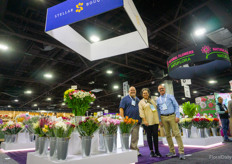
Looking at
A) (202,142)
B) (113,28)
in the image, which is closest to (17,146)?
(113,28)

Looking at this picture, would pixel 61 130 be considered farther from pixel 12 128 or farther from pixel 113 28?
pixel 113 28

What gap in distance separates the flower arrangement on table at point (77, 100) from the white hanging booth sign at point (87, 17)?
79 cm

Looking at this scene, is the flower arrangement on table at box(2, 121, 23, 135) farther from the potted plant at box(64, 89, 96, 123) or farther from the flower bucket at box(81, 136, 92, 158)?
the flower bucket at box(81, 136, 92, 158)

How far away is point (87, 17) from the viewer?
5.75ft

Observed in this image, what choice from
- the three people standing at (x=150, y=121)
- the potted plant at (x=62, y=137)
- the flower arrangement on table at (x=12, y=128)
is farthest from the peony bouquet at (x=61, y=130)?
the flower arrangement on table at (x=12, y=128)

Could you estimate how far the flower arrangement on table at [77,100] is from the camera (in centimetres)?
220

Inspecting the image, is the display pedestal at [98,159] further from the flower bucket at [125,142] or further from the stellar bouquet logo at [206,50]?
the stellar bouquet logo at [206,50]

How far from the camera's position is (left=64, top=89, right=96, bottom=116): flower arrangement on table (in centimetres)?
220

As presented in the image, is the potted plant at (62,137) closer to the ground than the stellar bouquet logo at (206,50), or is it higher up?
closer to the ground

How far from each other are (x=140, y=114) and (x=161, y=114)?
465mm

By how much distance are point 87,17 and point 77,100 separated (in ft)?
3.62

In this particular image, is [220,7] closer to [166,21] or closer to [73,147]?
[166,21]

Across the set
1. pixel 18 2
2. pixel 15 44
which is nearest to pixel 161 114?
pixel 18 2

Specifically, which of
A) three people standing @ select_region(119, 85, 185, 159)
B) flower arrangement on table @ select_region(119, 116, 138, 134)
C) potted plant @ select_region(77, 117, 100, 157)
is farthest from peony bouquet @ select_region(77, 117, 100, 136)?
three people standing @ select_region(119, 85, 185, 159)
